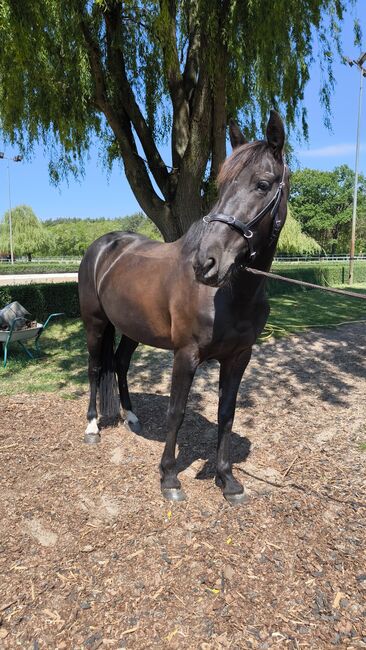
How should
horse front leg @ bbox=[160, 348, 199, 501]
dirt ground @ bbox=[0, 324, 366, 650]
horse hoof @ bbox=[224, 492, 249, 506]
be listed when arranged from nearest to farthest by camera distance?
dirt ground @ bbox=[0, 324, 366, 650], horse front leg @ bbox=[160, 348, 199, 501], horse hoof @ bbox=[224, 492, 249, 506]

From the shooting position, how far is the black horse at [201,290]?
232 cm

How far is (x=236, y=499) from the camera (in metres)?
3.10

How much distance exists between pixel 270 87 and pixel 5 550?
7398 millimetres

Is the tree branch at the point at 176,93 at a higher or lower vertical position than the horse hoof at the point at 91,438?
higher

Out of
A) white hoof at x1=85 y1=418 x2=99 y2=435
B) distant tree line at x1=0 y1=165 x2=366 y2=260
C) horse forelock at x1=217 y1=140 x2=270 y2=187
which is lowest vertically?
white hoof at x1=85 y1=418 x2=99 y2=435

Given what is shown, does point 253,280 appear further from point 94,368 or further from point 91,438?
point 91,438

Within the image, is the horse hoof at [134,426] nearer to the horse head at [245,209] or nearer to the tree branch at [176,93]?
the horse head at [245,209]

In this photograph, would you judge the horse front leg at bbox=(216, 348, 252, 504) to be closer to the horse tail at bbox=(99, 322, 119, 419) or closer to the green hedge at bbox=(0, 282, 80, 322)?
the horse tail at bbox=(99, 322, 119, 419)

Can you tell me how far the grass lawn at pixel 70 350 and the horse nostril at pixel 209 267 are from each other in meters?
3.58

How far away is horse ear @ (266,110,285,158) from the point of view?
2297mm

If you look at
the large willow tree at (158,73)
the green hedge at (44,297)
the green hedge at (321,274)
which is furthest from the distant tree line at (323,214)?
the large willow tree at (158,73)

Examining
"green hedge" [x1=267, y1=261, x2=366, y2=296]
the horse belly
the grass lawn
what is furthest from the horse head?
"green hedge" [x1=267, y1=261, x2=366, y2=296]

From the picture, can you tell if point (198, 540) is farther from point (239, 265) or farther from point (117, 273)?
point (117, 273)

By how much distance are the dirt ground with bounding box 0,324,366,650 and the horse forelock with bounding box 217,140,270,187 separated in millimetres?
2114
